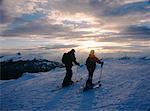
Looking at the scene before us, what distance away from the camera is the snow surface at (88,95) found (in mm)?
19812

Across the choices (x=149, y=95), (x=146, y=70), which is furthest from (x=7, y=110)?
(x=146, y=70)

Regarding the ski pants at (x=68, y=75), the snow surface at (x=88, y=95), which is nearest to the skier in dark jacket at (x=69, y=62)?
the ski pants at (x=68, y=75)

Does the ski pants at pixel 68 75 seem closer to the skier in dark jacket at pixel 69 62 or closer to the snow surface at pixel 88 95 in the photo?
the skier in dark jacket at pixel 69 62

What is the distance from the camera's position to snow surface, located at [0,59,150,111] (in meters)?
19.8

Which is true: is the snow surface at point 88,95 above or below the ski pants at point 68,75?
below

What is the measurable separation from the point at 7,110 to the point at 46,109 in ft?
9.84

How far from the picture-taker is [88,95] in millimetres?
22438

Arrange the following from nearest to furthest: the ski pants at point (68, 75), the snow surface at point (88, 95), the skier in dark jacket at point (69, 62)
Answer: the snow surface at point (88, 95) < the skier in dark jacket at point (69, 62) < the ski pants at point (68, 75)

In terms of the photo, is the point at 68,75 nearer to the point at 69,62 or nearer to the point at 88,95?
the point at 69,62

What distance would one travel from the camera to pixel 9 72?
10225cm

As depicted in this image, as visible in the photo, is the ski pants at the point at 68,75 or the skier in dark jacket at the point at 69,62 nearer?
the skier in dark jacket at the point at 69,62

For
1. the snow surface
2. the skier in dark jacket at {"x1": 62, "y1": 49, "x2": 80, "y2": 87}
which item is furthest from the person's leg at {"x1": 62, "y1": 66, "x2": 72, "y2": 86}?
the snow surface

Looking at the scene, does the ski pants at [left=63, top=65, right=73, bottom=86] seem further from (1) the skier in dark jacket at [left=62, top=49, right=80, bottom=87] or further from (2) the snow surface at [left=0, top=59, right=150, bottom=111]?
(2) the snow surface at [left=0, top=59, right=150, bottom=111]

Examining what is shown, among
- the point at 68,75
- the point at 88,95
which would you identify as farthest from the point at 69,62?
the point at 88,95
